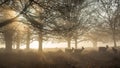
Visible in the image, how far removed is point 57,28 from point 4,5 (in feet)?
13.3

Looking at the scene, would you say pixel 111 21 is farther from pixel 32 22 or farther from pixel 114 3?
pixel 32 22

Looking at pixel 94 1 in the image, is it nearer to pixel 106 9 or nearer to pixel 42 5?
pixel 106 9

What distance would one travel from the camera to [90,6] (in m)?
32.8

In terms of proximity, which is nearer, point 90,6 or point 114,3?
point 114,3

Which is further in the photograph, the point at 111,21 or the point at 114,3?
the point at 111,21

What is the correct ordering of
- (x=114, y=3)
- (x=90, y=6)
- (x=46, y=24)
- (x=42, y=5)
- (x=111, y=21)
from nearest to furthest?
(x=42, y=5)
(x=46, y=24)
(x=114, y=3)
(x=90, y=6)
(x=111, y=21)

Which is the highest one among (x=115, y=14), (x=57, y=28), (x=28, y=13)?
(x=115, y=14)

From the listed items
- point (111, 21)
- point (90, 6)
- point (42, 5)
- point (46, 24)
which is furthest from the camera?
point (111, 21)

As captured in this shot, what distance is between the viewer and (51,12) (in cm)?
1455

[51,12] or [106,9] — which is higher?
[106,9]

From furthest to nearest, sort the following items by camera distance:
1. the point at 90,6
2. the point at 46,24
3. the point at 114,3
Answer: the point at 90,6 < the point at 114,3 < the point at 46,24

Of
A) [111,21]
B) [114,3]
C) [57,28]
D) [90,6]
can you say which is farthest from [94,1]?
[57,28]

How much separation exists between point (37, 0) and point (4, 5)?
2475 millimetres

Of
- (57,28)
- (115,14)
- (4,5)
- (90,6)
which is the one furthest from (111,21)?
(4,5)
